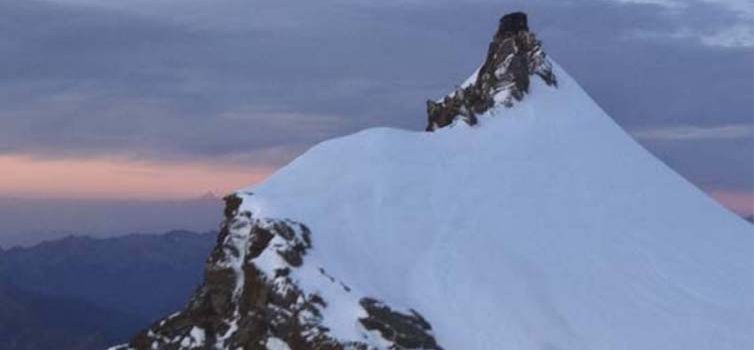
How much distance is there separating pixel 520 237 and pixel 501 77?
19.5 metres

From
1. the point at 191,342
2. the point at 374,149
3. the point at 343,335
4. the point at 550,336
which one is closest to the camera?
the point at 343,335

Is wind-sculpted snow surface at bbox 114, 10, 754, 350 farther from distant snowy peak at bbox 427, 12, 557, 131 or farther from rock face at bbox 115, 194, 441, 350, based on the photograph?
distant snowy peak at bbox 427, 12, 557, 131

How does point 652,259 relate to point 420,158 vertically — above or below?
below

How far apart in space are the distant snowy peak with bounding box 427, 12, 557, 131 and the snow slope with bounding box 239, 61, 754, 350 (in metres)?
2.09

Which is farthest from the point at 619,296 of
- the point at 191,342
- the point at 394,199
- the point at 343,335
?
the point at 191,342

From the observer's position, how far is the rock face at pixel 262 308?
41.8 meters

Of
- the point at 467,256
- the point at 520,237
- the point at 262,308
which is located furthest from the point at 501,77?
the point at 262,308

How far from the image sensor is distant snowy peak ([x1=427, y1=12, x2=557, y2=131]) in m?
67.0

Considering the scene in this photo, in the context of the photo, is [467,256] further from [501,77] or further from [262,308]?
[501,77]

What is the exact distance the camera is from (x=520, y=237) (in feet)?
170

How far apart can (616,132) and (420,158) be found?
56.3ft

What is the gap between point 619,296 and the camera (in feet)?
163

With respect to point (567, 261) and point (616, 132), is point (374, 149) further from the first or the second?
point (616, 132)

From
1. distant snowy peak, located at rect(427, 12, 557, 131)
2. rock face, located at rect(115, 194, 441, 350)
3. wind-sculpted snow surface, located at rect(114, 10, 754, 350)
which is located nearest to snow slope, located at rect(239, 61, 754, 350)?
wind-sculpted snow surface, located at rect(114, 10, 754, 350)
